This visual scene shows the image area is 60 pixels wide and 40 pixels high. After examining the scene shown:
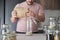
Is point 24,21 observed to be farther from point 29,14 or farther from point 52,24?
point 52,24

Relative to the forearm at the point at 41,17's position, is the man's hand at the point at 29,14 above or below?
above

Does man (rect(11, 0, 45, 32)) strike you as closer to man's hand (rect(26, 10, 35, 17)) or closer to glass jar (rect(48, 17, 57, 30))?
man's hand (rect(26, 10, 35, 17))

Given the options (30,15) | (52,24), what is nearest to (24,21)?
(30,15)

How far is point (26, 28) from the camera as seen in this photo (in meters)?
1.48

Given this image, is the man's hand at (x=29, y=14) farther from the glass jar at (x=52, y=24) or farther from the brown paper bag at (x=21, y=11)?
the glass jar at (x=52, y=24)

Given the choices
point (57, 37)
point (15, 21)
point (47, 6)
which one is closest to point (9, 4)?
point (15, 21)

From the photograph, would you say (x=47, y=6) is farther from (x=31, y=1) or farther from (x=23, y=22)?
(x=23, y=22)

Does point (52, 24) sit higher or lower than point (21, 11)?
lower

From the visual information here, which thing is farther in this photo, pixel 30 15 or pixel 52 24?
pixel 30 15

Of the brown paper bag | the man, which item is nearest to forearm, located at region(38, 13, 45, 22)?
the man

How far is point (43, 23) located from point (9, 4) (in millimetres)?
438

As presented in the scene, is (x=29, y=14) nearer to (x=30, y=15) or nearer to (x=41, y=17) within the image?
(x=30, y=15)

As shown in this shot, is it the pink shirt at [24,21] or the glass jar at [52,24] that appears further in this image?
the pink shirt at [24,21]

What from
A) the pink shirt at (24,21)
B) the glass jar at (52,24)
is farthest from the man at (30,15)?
the glass jar at (52,24)
